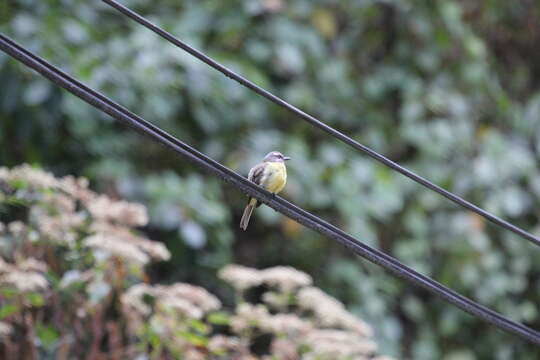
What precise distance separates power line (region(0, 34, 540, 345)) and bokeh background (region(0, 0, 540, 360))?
2594 mm

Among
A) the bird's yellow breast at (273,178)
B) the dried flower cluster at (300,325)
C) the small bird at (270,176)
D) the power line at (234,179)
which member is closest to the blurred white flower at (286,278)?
the dried flower cluster at (300,325)

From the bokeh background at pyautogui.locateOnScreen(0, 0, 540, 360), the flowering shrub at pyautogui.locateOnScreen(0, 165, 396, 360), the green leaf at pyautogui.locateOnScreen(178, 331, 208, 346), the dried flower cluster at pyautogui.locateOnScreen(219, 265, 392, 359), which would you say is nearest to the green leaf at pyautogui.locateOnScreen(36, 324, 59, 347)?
the flowering shrub at pyautogui.locateOnScreen(0, 165, 396, 360)

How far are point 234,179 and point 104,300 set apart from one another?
5.06 feet

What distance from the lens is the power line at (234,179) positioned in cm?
262

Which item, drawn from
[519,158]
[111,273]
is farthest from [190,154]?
[519,158]

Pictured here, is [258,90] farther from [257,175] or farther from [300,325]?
[300,325]

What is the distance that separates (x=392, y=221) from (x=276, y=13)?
6.19ft

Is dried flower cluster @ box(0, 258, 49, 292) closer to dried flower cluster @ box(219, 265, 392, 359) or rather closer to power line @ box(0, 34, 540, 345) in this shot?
dried flower cluster @ box(219, 265, 392, 359)

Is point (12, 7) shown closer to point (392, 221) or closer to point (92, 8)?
point (92, 8)

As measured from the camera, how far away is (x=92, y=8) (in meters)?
6.09

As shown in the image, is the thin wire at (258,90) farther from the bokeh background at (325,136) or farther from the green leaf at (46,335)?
the bokeh background at (325,136)

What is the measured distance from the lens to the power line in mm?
2617

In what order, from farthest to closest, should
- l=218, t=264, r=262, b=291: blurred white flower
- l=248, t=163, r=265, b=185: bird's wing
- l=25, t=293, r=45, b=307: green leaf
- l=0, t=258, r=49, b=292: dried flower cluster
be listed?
l=218, t=264, r=262, b=291: blurred white flower → l=248, t=163, r=265, b=185: bird's wing → l=25, t=293, r=45, b=307: green leaf → l=0, t=258, r=49, b=292: dried flower cluster

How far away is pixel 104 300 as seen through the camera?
401 centimetres
